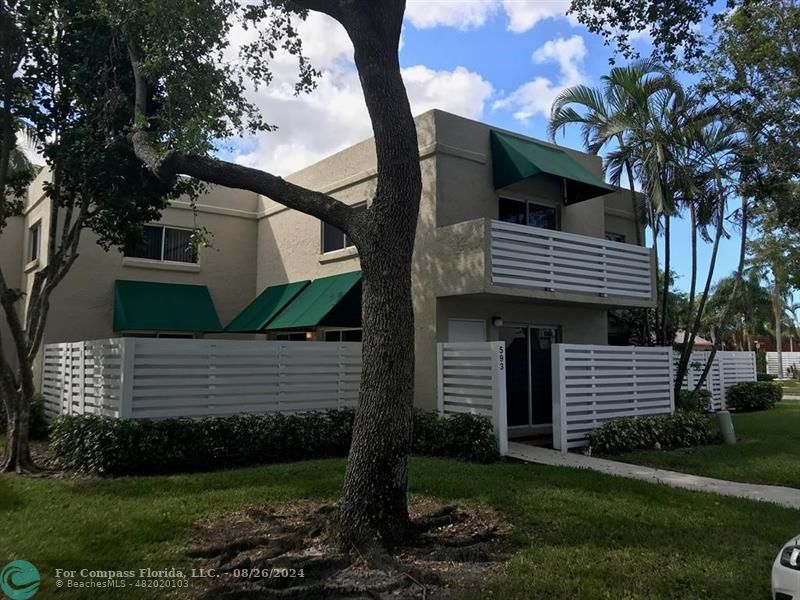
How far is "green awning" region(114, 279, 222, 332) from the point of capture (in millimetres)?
15719

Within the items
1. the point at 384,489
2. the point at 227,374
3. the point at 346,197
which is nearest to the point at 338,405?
the point at 227,374

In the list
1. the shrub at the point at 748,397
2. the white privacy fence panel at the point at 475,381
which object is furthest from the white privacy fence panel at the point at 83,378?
the shrub at the point at 748,397

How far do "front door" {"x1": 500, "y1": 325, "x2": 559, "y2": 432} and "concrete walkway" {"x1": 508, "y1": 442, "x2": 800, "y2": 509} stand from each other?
4.98 feet

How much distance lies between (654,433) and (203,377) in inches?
337

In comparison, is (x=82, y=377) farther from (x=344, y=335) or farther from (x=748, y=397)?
(x=748, y=397)

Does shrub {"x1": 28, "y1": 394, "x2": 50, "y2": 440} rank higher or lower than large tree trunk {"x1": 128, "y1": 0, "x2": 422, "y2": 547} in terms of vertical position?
lower

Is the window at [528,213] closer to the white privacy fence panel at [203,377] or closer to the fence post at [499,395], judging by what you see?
the fence post at [499,395]

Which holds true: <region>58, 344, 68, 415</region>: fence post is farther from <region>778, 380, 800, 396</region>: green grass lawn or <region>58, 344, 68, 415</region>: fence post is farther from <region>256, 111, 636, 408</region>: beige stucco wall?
<region>778, 380, 800, 396</region>: green grass lawn

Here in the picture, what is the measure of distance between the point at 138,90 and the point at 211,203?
27.1 ft

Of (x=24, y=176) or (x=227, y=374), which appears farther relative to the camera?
(x=24, y=176)

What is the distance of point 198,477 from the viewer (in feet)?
29.9

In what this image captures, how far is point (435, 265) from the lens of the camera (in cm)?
1260

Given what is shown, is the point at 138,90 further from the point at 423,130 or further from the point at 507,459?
the point at 507,459

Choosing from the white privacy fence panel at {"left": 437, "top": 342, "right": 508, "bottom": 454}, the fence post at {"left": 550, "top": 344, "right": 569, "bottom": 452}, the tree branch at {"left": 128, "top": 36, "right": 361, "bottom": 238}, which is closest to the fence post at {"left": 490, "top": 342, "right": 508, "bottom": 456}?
the white privacy fence panel at {"left": 437, "top": 342, "right": 508, "bottom": 454}
